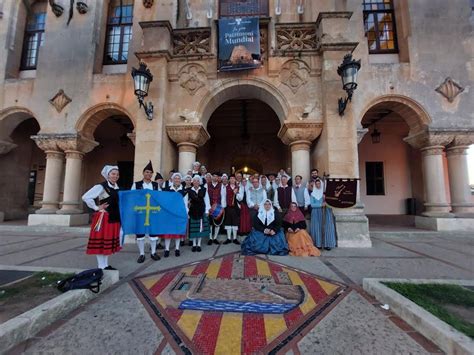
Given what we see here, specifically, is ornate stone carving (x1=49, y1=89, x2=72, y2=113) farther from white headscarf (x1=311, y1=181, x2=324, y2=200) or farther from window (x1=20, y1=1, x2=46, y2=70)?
white headscarf (x1=311, y1=181, x2=324, y2=200)

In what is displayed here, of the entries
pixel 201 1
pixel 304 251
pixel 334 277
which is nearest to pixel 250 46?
pixel 201 1

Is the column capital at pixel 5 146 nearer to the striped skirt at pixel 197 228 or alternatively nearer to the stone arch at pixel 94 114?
the stone arch at pixel 94 114

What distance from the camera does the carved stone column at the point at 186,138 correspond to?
6848 mm

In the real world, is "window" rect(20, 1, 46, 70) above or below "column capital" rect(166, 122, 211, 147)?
above

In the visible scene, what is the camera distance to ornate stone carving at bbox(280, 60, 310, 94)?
22.4ft

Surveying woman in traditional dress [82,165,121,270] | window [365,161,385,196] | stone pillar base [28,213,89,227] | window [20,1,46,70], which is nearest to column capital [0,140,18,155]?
window [20,1,46,70]

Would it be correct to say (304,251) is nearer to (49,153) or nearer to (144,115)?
(144,115)

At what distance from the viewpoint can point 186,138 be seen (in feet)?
22.8

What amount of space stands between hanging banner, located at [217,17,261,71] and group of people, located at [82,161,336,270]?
11.0 ft

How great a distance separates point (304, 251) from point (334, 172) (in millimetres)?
→ 2429

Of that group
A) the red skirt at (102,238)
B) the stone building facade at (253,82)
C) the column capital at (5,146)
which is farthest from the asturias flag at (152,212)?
the column capital at (5,146)

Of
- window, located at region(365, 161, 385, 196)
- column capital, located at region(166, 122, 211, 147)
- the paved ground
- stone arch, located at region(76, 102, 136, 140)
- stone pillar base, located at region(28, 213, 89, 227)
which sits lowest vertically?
the paved ground

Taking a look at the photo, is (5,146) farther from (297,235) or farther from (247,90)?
(297,235)

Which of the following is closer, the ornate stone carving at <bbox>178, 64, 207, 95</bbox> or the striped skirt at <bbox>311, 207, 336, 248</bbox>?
the striped skirt at <bbox>311, 207, 336, 248</bbox>
